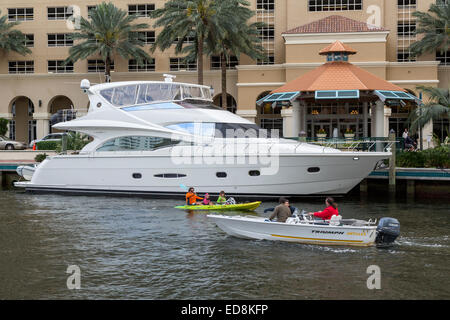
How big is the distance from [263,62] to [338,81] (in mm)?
19549

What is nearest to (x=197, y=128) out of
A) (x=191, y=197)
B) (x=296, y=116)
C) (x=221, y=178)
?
(x=221, y=178)

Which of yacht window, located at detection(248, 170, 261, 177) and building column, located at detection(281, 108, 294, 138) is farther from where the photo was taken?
building column, located at detection(281, 108, 294, 138)

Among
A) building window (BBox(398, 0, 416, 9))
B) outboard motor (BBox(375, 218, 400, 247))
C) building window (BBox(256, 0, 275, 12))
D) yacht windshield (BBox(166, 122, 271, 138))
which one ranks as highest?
building window (BBox(256, 0, 275, 12))

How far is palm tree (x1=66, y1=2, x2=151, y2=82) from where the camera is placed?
48.8 meters

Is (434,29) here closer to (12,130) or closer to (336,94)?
(336,94)

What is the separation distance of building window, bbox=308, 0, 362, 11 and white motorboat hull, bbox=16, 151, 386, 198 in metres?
27.5

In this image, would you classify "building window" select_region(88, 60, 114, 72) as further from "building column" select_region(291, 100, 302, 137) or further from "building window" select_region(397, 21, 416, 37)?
"building window" select_region(397, 21, 416, 37)

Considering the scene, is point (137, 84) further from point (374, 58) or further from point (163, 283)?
point (374, 58)

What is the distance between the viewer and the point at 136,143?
90.6ft

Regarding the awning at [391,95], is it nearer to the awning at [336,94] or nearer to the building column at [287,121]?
the awning at [336,94]

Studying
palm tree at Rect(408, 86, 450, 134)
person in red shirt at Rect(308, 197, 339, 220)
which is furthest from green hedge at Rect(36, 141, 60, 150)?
person in red shirt at Rect(308, 197, 339, 220)
